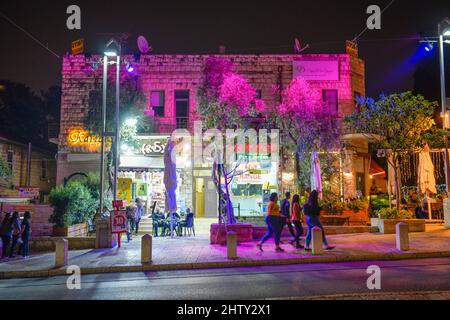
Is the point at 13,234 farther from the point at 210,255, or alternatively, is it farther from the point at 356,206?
the point at 356,206

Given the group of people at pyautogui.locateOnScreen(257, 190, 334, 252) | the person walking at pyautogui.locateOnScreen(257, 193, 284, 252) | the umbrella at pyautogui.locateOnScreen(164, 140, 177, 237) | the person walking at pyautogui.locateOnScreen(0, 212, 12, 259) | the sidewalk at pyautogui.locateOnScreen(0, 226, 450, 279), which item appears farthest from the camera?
the umbrella at pyautogui.locateOnScreen(164, 140, 177, 237)

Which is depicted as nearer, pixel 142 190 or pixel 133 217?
pixel 133 217

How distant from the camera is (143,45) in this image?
2389cm

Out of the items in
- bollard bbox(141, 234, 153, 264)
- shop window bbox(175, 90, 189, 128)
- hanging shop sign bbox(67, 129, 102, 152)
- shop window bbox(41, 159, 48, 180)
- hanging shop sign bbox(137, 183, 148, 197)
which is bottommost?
bollard bbox(141, 234, 153, 264)

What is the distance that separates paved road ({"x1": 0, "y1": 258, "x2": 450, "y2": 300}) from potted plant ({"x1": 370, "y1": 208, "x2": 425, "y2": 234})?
16.1 feet

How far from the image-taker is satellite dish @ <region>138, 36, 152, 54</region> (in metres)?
23.8

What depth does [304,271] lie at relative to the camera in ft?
31.4

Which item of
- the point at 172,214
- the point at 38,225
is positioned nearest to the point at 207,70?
the point at 172,214

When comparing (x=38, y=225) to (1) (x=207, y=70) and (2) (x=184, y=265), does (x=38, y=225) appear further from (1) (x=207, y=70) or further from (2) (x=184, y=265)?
(1) (x=207, y=70)

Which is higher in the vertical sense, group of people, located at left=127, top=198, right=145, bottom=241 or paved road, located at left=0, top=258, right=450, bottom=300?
group of people, located at left=127, top=198, right=145, bottom=241

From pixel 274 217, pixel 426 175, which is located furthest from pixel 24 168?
pixel 426 175

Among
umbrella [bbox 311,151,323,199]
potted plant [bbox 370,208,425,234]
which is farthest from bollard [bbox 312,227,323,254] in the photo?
umbrella [bbox 311,151,323,199]

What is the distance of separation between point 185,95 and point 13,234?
13.2 metres

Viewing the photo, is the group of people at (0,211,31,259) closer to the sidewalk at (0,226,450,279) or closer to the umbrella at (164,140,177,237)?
the sidewalk at (0,226,450,279)
